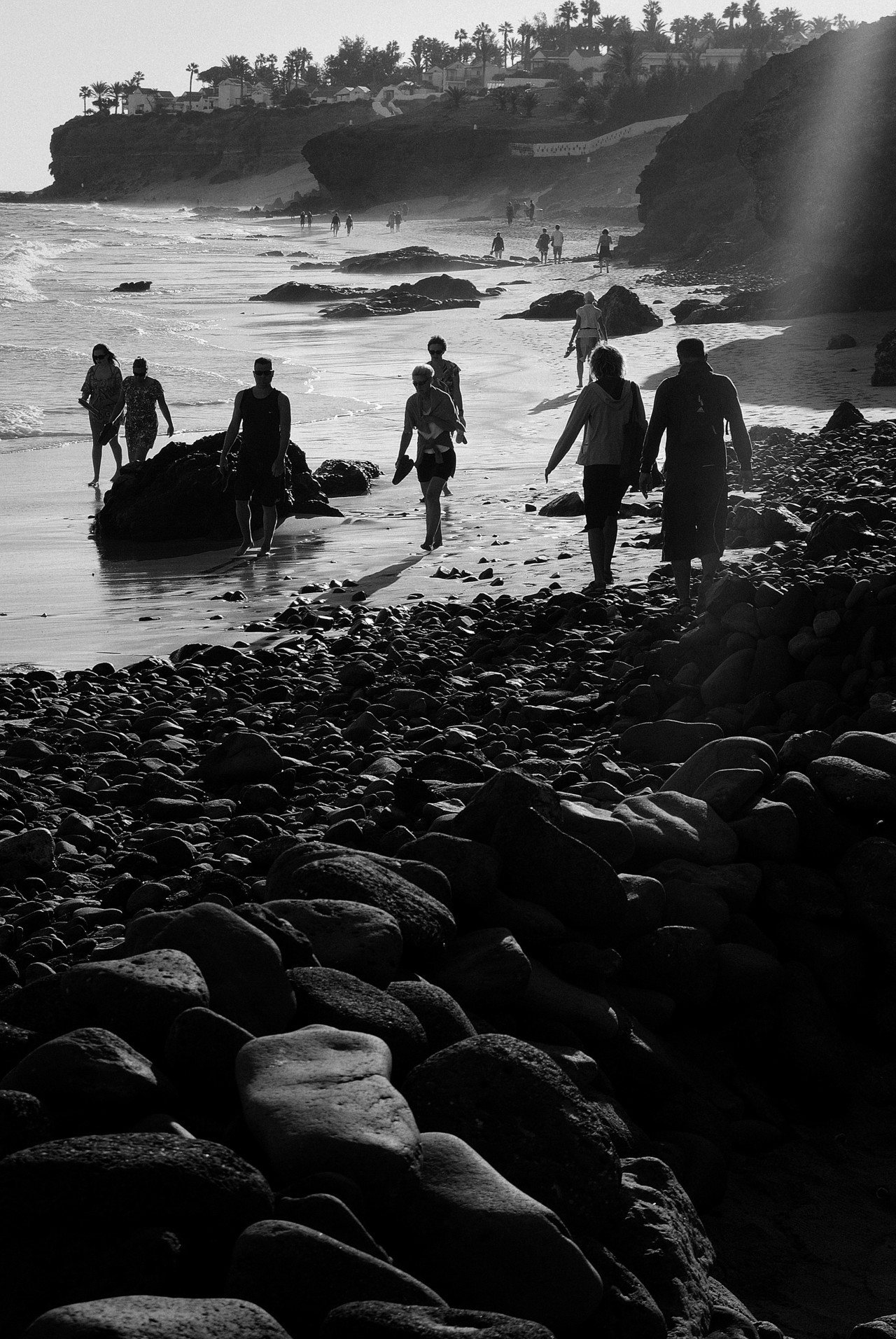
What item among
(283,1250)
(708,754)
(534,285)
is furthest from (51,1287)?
(534,285)

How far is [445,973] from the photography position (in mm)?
3100

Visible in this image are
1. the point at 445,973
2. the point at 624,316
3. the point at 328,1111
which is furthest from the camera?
the point at 624,316

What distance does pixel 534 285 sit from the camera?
154 feet

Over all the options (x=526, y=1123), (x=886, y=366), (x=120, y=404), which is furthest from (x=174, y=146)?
(x=526, y=1123)

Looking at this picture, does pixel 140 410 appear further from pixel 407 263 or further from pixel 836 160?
pixel 407 263

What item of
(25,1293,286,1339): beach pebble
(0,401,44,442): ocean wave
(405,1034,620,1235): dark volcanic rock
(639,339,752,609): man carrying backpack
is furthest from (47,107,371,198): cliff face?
(25,1293,286,1339): beach pebble

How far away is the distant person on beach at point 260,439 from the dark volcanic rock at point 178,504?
647 mm

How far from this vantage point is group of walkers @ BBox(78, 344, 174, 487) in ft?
43.6

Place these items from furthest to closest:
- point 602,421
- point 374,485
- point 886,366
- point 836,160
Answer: point 836,160, point 886,366, point 374,485, point 602,421

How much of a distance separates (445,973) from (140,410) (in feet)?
36.8

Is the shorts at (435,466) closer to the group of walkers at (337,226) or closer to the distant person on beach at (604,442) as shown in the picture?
the distant person on beach at (604,442)

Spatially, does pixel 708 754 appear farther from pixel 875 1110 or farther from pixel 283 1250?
pixel 283 1250

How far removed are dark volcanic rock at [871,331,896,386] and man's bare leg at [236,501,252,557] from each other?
35.3ft

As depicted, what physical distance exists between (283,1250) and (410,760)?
3625 mm
